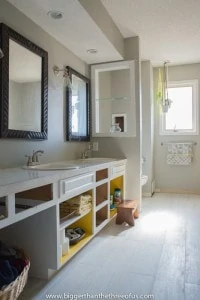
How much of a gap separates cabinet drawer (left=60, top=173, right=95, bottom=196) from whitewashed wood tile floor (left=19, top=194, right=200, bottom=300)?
57 centimetres

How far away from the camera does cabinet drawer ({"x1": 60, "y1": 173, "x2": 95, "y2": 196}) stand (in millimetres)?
1739

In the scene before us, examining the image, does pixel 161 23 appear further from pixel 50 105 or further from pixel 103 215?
pixel 103 215

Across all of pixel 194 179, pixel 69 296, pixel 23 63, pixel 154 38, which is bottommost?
pixel 69 296

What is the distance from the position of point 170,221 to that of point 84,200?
1.29m

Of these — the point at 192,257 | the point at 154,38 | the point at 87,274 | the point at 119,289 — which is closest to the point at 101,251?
the point at 87,274

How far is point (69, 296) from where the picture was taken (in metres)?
1.50

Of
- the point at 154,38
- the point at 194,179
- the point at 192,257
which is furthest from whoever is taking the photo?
the point at 194,179

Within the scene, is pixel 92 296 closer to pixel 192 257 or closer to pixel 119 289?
pixel 119 289

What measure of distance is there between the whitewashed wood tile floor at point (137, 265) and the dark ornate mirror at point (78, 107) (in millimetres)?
1179

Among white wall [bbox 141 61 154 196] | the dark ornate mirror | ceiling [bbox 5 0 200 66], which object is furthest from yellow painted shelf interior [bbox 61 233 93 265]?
white wall [bbox 141 61 154 196]

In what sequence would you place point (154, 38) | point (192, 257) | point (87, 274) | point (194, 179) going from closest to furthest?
point (87, 274)
point (192, 257)
point (154, 38)
point (194, 179)

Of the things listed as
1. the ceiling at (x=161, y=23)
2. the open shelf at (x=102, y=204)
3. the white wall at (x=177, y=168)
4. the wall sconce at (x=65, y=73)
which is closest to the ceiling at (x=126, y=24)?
the ceiling at (x=161, y=23)

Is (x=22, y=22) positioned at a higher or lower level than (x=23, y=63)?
higher

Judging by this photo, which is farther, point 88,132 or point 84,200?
point 88,132
